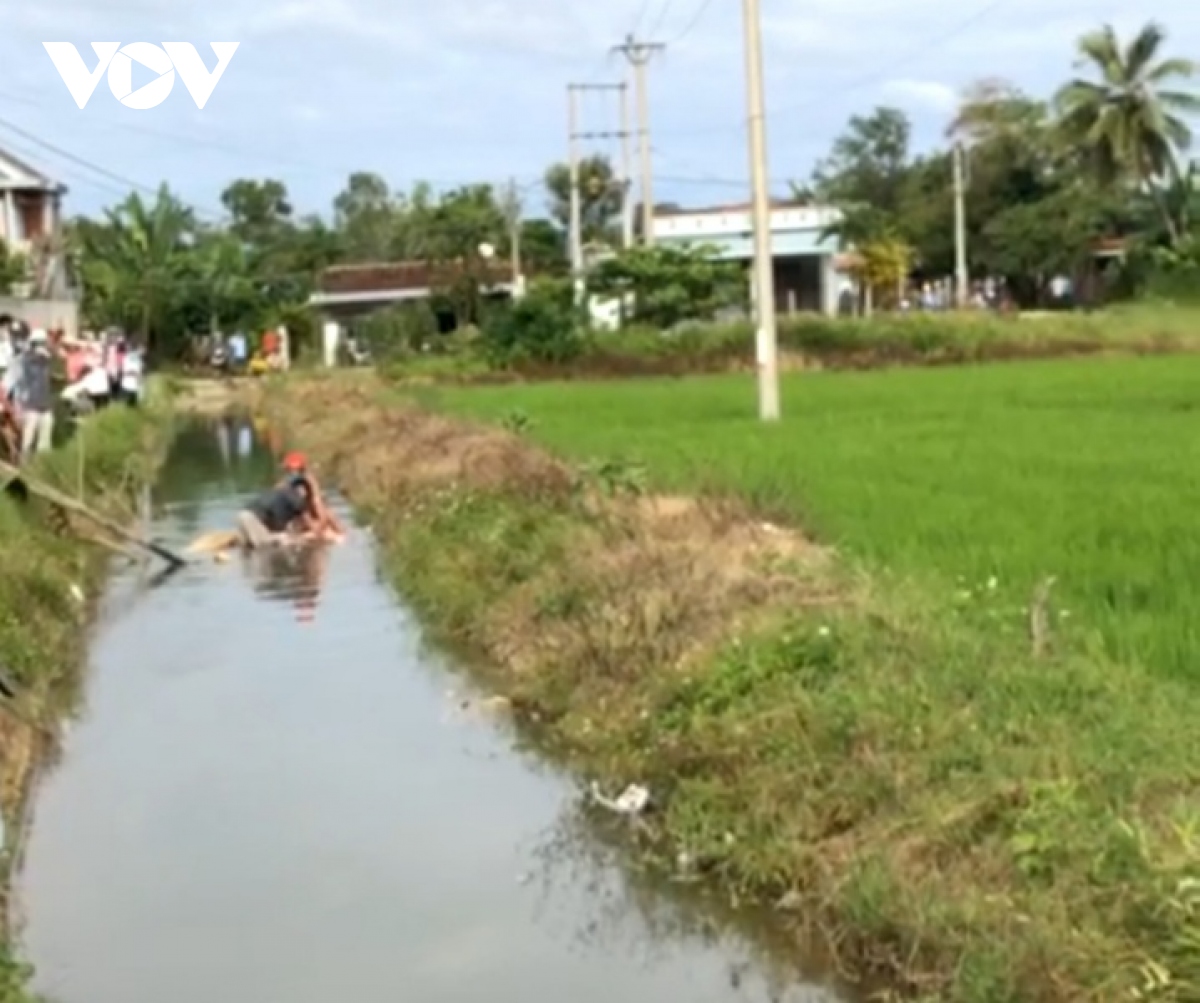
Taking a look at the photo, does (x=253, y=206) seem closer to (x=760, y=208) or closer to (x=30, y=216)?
(x=30, y=216)

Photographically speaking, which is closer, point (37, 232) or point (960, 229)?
point (37, 232)

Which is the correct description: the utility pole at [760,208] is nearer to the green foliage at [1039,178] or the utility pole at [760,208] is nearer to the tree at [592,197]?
the green foliage at [1039,178]

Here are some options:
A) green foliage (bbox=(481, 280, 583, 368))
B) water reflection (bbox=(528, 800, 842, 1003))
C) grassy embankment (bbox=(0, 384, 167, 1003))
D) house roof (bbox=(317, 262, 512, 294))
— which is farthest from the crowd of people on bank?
house roof (bbox=(317, 262, 512, 294))

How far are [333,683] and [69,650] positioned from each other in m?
1.92

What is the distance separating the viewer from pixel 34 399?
19.1 meters

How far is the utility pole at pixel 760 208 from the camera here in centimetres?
2320

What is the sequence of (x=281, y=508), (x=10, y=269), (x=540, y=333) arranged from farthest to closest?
(x=540, y=333), (x=10, y=269), (x=281, y=508)

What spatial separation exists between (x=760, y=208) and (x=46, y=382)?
818 centimetres

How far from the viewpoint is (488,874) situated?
24.4 feet

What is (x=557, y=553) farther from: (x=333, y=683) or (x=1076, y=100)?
(x=1076, y=100)

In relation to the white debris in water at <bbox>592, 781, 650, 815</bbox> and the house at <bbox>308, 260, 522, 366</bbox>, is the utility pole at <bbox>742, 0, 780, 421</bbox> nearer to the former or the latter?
the white debris in water at <bbox>592, 781, 650, 815</bbox>

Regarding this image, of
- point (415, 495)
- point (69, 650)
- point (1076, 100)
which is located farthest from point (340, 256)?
point (69, 650)

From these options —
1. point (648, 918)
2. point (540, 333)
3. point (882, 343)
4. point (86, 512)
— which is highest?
point (540, 333)

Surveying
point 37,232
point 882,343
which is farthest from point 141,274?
point 882,343
